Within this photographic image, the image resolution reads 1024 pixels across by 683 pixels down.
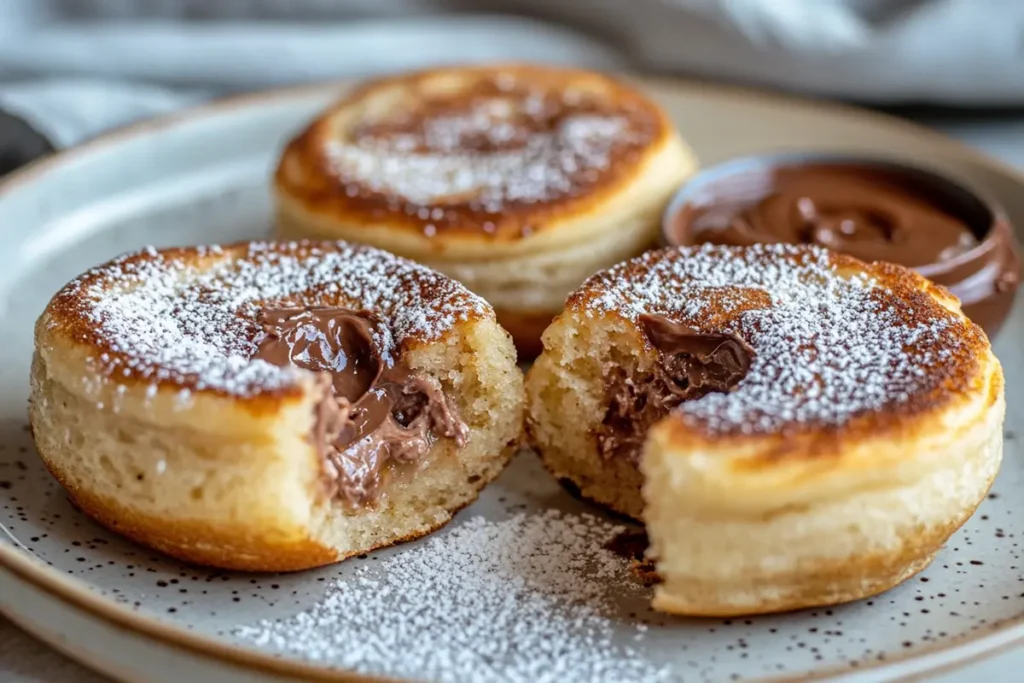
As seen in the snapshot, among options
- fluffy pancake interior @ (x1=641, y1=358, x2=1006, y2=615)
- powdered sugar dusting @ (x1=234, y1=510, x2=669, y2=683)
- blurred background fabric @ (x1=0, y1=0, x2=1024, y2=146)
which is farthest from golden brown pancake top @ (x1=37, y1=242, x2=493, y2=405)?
blurred background fabric @ (x1=0, y1=0, x2=1024, y2=146)

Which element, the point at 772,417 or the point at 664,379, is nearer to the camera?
the point at 772,417

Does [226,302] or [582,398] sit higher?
[226,302]

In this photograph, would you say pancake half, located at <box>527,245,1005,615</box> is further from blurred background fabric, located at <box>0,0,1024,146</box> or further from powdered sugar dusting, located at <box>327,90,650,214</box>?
blurred background fabric, located at <box>0,0,1024,146</box>

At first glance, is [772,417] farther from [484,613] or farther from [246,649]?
[246,649]

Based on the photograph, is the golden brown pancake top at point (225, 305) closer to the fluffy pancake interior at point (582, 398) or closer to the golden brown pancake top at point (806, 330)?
the fluffy pancake interior at point (582, 398)

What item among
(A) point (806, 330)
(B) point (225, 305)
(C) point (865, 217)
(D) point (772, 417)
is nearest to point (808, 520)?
(D) point (772, 417)

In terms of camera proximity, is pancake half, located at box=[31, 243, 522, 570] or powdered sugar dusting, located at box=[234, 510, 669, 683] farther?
pancake half, located at box=[31, 243, 522, 570]

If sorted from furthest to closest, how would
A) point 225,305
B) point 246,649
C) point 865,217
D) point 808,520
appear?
1. point 865,217
2. point 225,305
3. point 808,520
4. point 246,649

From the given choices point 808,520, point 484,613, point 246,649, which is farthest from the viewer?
point 484,613
